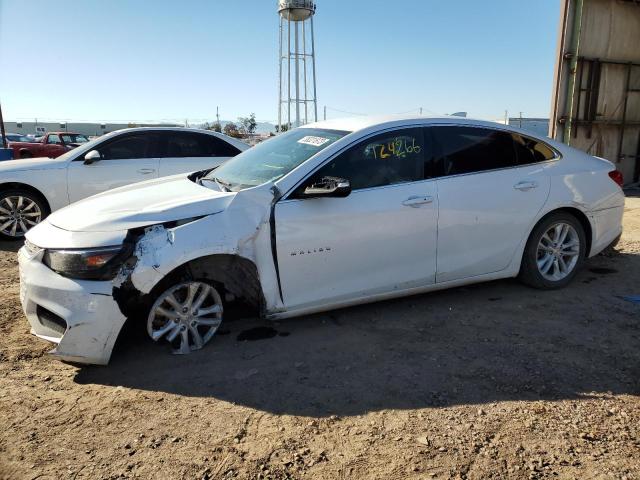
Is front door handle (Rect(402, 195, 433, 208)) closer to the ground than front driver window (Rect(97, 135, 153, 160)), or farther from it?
closer to the ground

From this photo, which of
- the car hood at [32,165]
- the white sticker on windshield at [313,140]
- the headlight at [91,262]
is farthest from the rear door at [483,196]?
the car hood at [32,165]

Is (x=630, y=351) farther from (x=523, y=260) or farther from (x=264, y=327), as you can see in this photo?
(x=264, y=327)

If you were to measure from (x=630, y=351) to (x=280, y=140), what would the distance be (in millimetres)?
3198

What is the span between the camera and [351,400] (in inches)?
117

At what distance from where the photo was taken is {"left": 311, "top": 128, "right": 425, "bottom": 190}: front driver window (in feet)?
12.6

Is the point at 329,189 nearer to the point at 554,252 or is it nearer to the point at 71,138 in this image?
the point at 554,252

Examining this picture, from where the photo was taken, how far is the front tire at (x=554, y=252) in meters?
4.57

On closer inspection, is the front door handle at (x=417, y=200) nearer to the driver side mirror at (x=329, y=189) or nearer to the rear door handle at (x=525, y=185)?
the driver side mirror at (x=329, y=189)

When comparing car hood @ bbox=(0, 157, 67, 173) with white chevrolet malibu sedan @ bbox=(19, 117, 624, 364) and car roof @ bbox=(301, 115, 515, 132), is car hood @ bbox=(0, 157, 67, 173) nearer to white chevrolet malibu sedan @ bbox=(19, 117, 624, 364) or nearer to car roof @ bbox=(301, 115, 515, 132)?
white chevrolet malibu sedan @ bbox=(19, 117, 624, 364)

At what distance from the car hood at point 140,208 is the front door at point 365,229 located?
523mm

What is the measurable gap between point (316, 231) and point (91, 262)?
1.50m

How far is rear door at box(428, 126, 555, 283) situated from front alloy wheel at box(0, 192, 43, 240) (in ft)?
19.1

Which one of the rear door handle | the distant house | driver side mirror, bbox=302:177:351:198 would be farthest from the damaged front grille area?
the distant house

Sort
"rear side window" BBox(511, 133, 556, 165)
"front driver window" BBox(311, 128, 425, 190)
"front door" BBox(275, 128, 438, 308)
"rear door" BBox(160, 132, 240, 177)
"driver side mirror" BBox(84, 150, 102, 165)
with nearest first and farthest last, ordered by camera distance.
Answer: "front door" BBox(275, 128, 438, 308), "front driver window" BBox(311, 128, 425, 190), "rear side window" BBox(511, 133, 556, 165), "driver side mirror" BBox(84, 150, 102, 165), "rear door" BBox(160, 132, 240, 177)
